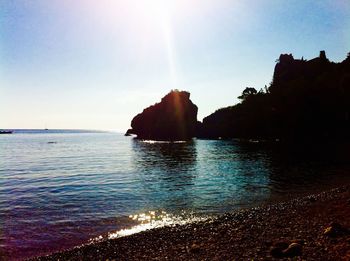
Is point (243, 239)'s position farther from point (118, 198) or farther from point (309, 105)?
point (309, 105)

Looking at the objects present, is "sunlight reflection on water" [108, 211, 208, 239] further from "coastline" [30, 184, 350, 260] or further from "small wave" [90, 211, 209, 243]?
"coastline" [30, 184, 350, 260]

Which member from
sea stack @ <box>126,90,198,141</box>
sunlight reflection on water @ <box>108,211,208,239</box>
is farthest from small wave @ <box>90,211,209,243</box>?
sea stack @ <box>126,90,198,141</box>

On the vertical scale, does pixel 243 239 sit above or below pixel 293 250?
below


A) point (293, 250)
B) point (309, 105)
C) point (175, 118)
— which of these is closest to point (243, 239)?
point (293, 250)

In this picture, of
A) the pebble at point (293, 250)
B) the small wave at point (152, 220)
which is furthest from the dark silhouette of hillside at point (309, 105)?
the pebble at point (293, 250)

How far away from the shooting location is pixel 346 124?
102 meters

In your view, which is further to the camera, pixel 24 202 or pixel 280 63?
pixel 280 63

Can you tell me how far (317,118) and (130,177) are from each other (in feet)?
269

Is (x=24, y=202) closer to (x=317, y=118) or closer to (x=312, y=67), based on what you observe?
(x=317, y=118)

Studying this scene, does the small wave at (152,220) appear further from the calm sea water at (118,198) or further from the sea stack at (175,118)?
the sea stack at (175,118)

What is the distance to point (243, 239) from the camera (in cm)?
1462

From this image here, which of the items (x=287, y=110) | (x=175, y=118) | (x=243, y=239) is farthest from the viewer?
(x=175, y=118)

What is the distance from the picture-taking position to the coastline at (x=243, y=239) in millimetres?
12047

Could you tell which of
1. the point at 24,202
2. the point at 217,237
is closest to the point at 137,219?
the point at 217,237
